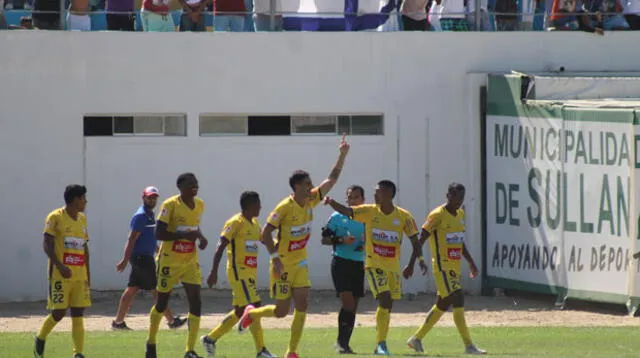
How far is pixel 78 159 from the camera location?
2311 cm

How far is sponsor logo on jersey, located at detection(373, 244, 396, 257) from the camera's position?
16.5 m

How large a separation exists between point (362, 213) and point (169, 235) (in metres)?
2.30

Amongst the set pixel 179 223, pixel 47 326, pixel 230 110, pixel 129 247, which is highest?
pixel 230 110

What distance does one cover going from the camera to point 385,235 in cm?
1653

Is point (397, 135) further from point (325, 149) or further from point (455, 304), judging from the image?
point (455, 304)

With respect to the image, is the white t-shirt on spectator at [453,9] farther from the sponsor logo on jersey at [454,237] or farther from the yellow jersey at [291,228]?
the yellow jersey at [291,228]

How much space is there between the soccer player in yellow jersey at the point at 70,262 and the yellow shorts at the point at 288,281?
1931 mm

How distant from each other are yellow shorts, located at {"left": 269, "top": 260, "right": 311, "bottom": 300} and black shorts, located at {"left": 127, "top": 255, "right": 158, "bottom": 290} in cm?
465

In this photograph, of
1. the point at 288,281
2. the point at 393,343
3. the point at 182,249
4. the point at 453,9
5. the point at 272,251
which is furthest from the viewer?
the point at 453,9

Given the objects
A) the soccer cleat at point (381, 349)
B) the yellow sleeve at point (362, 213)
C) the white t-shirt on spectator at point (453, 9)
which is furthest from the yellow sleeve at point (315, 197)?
the white t-shirt on spectator at point (453, 9)

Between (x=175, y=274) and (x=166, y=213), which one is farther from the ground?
(x=166, y=213)

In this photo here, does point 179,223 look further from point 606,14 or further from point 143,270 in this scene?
point 606,14

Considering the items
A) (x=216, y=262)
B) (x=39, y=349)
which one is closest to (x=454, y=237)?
(x=216, y=262)

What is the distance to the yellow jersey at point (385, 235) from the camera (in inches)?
651
